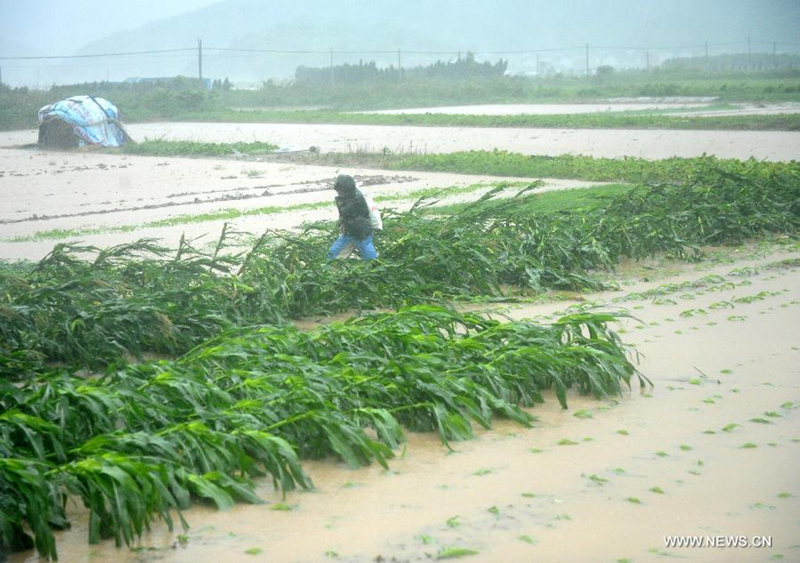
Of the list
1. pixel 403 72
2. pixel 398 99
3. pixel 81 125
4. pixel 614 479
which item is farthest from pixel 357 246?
pixel 403 72

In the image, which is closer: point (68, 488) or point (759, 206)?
point (68, 488)

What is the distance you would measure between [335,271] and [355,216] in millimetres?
848

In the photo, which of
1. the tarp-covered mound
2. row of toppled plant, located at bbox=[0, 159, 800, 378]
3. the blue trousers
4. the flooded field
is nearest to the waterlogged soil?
the flooded field

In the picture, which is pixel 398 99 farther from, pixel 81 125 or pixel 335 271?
pixel 335 271

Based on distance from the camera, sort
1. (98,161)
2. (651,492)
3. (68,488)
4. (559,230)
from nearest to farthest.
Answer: (68,488) → (651,492) → (559,230) → (98,161)

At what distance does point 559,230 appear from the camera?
11.9 m

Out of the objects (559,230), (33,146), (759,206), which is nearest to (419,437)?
(559,230)

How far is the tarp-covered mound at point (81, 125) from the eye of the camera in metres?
30.1

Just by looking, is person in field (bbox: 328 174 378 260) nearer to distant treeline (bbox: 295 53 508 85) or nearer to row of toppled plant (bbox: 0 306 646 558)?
row of toppled plant (bbox: 0 306 646 558)

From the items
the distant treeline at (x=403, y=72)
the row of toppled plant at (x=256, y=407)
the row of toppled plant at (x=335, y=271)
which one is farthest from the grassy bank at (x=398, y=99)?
the row of toppled plant at (x=256, y=407)

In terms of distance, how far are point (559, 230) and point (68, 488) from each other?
25.5 ft

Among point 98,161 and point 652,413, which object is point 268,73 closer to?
point 98,161

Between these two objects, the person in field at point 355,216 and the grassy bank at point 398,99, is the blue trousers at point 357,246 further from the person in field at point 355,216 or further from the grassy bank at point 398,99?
the grassy bank at point 398,99

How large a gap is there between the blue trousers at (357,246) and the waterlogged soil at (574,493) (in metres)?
3.31
